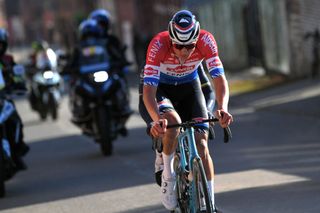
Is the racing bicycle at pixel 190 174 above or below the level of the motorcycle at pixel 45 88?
above

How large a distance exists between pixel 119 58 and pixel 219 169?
457 cm

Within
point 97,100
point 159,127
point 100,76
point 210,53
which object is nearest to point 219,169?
point 97,100

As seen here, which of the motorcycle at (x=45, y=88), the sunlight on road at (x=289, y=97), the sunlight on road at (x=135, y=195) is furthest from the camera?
the motorcycle at (x=45, y=88)

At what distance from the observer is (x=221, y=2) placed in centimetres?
4000

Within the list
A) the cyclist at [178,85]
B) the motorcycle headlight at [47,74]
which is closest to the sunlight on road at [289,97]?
the motorcycle headlight at [47,74]

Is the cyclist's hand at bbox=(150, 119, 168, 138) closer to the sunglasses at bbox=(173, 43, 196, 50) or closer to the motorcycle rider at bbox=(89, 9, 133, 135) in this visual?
the sunglasses at bbox=(173, 43, 196, 50)

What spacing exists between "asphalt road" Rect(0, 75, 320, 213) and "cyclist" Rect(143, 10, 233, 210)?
46.6 inches

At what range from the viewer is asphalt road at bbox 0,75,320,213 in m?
10.7

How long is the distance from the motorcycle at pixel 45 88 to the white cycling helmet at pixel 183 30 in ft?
57.0

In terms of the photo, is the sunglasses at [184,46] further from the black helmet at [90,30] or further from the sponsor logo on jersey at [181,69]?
the black helmet at [90,30]

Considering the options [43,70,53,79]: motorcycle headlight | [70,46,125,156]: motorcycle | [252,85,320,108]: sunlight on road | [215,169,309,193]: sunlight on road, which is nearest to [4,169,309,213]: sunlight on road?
[215,169,309,193]: sunlight on road

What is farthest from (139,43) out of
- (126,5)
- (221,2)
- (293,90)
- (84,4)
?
(84,4)

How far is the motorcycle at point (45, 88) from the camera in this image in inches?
1031

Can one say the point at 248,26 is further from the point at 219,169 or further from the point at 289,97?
the point at 219,169
